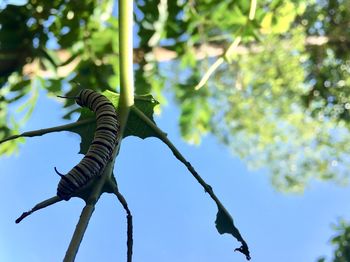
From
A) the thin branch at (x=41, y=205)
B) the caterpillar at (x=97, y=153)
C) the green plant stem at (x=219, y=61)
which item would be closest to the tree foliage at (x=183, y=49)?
the green plant stem at (x=219, y=61)

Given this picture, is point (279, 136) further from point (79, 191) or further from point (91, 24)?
point (79, 191)

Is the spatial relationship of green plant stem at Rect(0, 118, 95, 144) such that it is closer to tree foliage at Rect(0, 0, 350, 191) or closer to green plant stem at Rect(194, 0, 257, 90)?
green plant stem at Rect(194, 0, 257, 90)

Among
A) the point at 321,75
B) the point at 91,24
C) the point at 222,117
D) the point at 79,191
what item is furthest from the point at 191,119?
the point at 222,117

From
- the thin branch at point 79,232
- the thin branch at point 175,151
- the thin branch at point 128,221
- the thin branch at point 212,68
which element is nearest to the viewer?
the thin branch at point 79,232

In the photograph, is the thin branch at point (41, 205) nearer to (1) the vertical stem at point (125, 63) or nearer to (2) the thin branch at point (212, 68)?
(1) the vertical stem at point (125, 63)

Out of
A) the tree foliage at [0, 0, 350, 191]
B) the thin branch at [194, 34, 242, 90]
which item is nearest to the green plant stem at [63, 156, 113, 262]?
the thin branch at [194, 34, 242, 90]

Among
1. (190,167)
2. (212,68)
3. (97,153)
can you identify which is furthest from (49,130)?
(212,68)

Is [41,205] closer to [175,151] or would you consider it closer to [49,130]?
[49,130]
